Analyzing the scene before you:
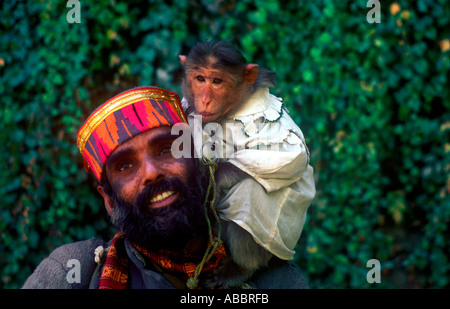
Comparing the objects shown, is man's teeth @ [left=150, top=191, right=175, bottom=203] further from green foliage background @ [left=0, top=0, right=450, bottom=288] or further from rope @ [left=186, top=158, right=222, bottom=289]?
green foliage background @ [left=0, top=0, right=450, bottom=288]

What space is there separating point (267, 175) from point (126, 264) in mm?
702

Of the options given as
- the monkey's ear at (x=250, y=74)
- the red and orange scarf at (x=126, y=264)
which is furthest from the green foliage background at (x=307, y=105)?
the red and orange scarf at (x=126, y=264)

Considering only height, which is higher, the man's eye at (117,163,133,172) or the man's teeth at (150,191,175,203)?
the man's eye at (117,163,133,172)

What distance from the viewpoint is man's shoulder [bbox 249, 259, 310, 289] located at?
2.11 m

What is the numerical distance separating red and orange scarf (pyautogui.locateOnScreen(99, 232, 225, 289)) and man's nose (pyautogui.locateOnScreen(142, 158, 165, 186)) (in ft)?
1.07

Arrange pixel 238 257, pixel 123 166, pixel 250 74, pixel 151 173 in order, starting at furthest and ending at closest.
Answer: pixel 250 74 < pixel 238 257 < pixel 123 166 < pixel 151 173

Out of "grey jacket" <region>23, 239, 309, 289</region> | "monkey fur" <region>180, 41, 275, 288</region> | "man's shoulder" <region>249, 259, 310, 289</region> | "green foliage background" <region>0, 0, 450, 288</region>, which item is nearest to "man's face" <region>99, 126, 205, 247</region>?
"grey jacket" <region>23, 239, 309, 289</region>

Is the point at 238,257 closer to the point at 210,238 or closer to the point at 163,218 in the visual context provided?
the point at 210,238

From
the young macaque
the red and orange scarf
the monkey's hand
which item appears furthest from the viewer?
the monkey's hand

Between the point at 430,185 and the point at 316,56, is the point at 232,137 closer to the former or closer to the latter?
the point at 316,56

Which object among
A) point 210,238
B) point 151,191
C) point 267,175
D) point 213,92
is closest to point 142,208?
point 151,191

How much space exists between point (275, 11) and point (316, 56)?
534 mm

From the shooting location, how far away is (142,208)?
5.78ft

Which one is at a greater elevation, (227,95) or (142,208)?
(227,95)
